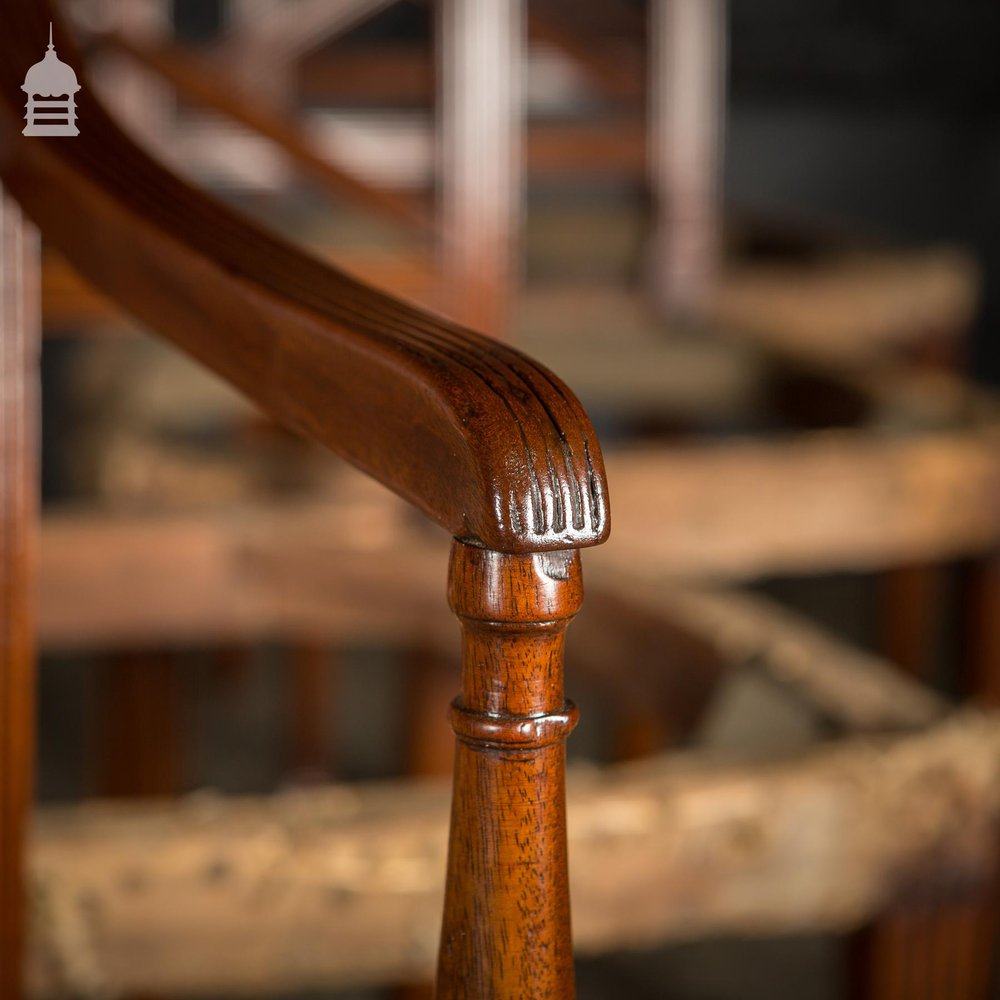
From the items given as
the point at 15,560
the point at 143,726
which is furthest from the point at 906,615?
the point at 15,560

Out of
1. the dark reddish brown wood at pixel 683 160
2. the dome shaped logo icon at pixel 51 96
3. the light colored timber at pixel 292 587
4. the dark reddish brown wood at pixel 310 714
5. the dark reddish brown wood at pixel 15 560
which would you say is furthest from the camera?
the dark reddish brown wood at pixel 683 160

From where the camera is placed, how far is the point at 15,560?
2.56ft

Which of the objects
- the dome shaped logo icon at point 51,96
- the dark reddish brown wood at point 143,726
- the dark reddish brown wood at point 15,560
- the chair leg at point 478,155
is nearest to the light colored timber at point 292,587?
the dark reddish brown wood at point 143,726

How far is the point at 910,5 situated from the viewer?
5.38m

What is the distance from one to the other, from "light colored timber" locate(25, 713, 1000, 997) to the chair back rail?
0.64 meters

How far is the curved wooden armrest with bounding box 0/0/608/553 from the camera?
464mm

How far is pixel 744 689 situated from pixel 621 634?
240 mm

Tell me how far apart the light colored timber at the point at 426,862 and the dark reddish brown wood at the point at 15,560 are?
0.29 metres

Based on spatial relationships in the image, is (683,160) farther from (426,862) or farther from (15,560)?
(15,560)

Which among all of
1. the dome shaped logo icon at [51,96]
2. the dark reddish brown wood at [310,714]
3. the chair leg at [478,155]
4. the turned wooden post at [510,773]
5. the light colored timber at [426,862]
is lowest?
the dark reddish brown wood at [310,714]

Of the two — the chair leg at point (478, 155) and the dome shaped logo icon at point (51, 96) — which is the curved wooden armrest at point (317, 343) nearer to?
the dome shaped logo icon at point (51, 96)

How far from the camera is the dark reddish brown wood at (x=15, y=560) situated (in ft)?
2.50

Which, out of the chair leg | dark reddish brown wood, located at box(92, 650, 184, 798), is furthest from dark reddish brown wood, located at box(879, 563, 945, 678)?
dark reddish brown wood, located at box(92, 650, 184, 798)

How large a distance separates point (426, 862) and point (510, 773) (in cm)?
69
